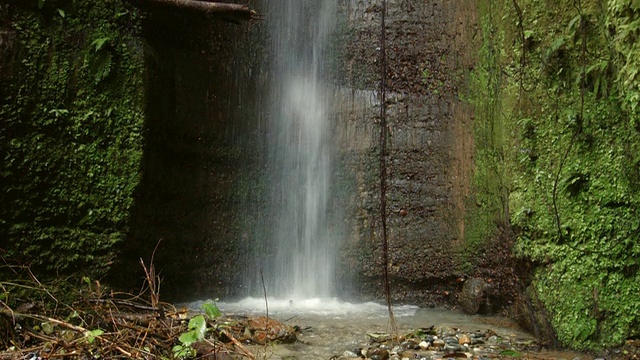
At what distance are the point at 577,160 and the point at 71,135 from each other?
4.16 metres

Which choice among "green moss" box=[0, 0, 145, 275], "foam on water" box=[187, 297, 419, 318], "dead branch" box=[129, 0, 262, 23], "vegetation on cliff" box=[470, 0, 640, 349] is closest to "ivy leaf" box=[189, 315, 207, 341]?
"green moss" box=[0, 0, 145, 275]

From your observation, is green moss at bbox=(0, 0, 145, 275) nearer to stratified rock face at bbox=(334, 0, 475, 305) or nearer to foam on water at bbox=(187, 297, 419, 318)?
foam on water at bbox=(187, 297, 419, 318)

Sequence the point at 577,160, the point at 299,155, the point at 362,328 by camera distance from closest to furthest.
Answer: the point at 577,160, the point at 362,328, the point at 299,155

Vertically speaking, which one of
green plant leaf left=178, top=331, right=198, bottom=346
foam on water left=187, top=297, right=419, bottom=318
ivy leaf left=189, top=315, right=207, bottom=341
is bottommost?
foam on water left=187, top=297, right=419, bottom=318

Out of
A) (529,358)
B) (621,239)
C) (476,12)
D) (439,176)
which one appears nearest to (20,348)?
(529,358)

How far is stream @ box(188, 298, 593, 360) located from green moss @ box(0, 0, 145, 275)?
1.65 meters

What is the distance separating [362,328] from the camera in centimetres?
467

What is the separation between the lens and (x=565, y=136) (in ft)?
13.9

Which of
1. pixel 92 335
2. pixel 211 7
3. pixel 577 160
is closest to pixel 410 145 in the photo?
pixel 577 160

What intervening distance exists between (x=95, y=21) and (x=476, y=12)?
170 inches

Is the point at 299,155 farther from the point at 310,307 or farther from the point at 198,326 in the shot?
the point at 198,326

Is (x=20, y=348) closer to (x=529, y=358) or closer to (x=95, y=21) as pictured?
(x=95, y=21)

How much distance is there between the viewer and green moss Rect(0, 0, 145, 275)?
3977mm

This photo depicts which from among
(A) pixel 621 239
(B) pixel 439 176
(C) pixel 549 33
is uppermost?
(C) pixel 549 33
